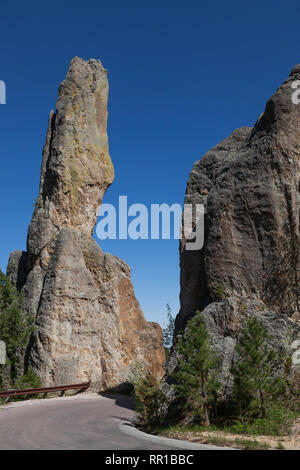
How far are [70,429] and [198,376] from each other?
4.17 metres

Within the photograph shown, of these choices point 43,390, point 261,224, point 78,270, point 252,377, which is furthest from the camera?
point 78,270

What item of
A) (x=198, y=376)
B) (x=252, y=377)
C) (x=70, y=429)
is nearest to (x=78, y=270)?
(x=70, y=429)

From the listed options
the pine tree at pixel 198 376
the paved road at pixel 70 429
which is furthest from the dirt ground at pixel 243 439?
the pine tree at pixel 198 376

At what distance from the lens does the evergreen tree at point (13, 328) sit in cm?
2653

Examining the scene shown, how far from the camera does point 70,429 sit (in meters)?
12.6

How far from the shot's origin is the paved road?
989 centimetres

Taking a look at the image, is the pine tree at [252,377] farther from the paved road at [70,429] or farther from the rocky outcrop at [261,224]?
the rocky outcrop at [261,224]

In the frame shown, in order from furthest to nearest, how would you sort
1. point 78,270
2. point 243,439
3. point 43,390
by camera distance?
point 78,270 < point 43,390 < point 243,439

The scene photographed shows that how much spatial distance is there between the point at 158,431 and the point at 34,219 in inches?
927

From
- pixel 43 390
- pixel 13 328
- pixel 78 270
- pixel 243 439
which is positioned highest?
pixel 78 270

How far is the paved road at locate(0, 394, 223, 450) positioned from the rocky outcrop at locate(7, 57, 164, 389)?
300 inches

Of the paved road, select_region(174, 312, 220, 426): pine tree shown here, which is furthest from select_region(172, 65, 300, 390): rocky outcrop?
the paved road

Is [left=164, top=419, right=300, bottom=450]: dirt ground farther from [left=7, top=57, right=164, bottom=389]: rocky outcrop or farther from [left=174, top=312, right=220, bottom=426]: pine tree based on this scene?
[left=7, top=57, right=164, bottom=389]: rocky outcrop

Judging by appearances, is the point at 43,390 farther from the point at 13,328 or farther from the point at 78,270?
the point at 78,270
